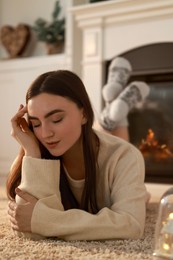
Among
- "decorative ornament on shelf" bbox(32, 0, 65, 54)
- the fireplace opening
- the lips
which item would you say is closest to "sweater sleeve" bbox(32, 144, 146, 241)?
the lips

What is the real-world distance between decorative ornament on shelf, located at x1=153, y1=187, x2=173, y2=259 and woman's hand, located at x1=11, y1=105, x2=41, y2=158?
1.18ft

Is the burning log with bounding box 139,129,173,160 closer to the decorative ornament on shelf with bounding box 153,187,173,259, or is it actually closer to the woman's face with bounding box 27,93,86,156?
the woman's face with bounding box 27,93,86,156

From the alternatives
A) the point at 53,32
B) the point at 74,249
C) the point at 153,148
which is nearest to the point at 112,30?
the point at 53,32

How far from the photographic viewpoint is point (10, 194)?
1326mm

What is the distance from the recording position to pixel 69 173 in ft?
4.32

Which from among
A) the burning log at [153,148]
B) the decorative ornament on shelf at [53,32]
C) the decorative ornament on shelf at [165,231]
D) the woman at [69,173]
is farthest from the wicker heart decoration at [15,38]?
the decorative ornament on shelf at [165,231]

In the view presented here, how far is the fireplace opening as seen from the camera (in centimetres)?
296

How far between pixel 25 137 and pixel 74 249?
0.33m

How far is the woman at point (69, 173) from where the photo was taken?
44.5 inches

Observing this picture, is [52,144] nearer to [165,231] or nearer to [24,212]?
[24,212]

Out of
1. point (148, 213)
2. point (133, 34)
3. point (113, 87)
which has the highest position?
point (133, 34)

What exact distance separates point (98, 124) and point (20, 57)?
1961 millimetres

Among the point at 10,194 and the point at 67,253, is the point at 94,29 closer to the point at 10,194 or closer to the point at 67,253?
the point at 10,194

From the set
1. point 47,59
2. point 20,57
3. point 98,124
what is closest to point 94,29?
point 47,59
